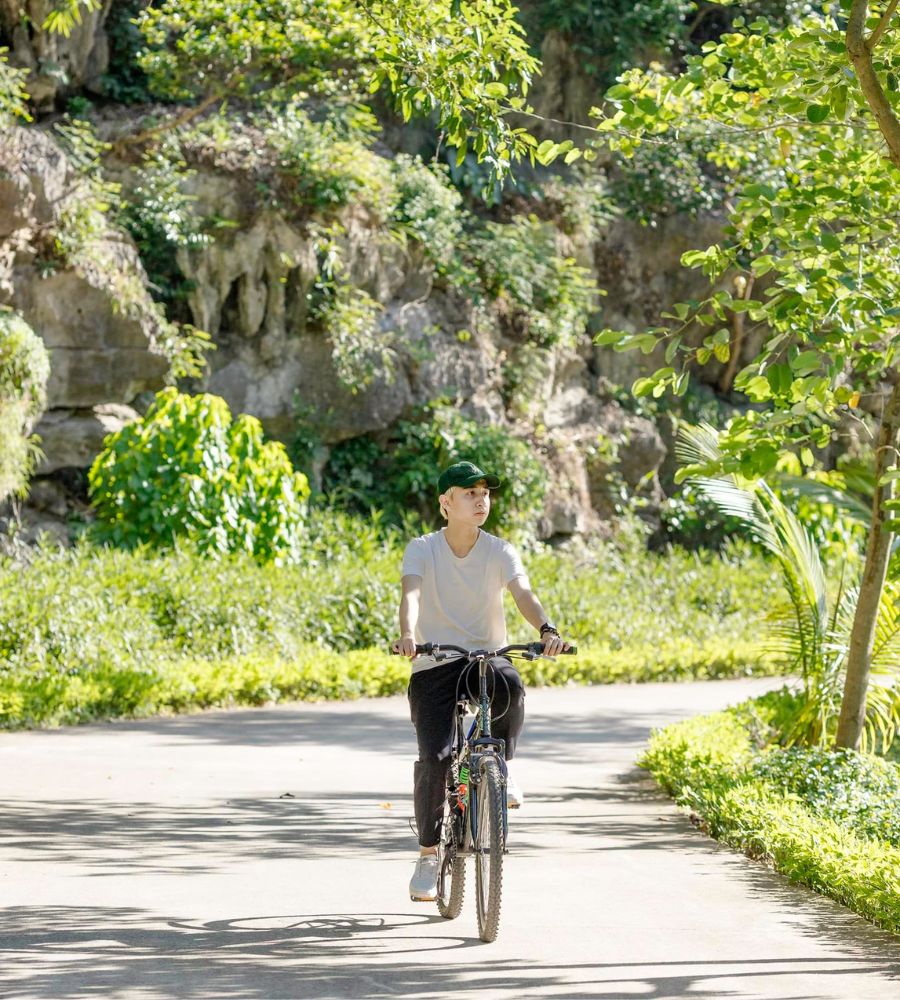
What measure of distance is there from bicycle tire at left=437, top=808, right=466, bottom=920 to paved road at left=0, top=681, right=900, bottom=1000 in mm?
67

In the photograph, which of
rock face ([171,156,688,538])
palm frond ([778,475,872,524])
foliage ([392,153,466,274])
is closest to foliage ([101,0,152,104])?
rock face ([171,156,688,538])

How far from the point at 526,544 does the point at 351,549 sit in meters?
3.23

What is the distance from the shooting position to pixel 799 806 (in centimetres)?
862

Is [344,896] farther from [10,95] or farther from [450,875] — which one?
[10,95]

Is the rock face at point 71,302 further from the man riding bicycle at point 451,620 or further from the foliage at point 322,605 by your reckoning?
the man riding bicycle at point 451,620

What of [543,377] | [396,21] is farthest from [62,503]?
[396,21]

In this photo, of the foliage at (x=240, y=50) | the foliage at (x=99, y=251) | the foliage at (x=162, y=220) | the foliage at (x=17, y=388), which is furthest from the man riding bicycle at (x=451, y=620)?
the foliage at (x=240, y=50)

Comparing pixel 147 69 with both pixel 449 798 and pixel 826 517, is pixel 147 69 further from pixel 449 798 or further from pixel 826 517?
pixel 449 798

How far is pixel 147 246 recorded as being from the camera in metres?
20.5

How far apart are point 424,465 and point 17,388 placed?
640 centimetres

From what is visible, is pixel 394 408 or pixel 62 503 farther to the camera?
pixel 394 408

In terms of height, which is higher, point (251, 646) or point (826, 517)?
point (826, 517)

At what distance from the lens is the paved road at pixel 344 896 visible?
5.43m

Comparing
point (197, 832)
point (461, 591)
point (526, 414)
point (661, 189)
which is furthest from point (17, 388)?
point (661, 189)
